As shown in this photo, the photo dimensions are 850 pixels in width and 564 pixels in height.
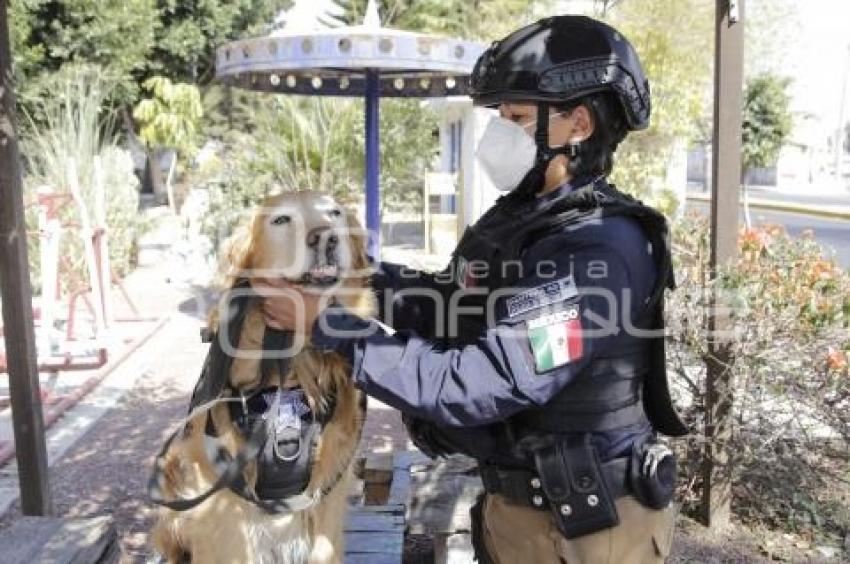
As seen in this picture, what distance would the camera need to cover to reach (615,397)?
1.79 metres


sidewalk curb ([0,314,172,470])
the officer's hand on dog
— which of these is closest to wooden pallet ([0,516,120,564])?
the officer's hand on dog

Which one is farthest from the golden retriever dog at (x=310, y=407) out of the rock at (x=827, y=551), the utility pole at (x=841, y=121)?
the utility pole at (x=841, y=121)

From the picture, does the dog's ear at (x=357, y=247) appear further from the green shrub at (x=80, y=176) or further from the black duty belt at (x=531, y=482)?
the green shrub at (x=80, y=176)

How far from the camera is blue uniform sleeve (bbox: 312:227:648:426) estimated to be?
1557 millimetres

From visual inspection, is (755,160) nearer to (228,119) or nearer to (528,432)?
(228,119)

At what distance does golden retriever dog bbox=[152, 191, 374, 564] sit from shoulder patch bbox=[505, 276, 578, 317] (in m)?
0.66

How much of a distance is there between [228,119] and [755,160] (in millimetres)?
17379

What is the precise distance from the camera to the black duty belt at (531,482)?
70.2 inches

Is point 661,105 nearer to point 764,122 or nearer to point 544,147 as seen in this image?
point 544,147

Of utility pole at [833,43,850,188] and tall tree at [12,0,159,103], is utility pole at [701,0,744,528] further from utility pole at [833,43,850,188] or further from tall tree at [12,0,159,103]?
utility pole at [833,43,850,188]

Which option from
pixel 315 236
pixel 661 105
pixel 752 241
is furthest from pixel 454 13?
pixel 315 236

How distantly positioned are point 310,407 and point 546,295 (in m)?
0.96

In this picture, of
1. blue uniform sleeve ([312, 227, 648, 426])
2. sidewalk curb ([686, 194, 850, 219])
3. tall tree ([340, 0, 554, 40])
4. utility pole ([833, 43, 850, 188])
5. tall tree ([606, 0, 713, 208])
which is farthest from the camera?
utility pole ([833, 43, 850, 188])

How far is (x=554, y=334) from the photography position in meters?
1.58
